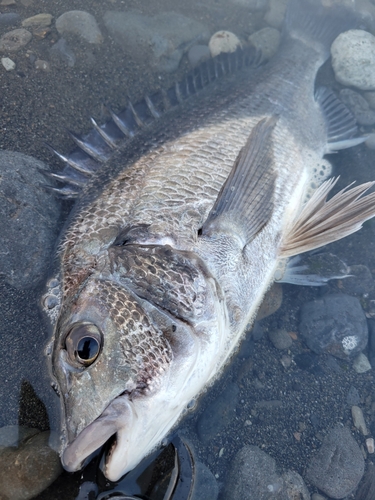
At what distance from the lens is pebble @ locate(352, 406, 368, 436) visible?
3.21 metres

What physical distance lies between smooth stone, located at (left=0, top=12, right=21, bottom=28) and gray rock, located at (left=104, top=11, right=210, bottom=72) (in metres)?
0.94

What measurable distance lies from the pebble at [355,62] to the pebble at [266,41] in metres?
0.70

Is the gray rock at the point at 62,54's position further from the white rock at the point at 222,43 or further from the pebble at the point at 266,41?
the pebble at the point at 266,41

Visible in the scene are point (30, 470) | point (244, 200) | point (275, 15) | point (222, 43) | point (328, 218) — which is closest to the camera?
point (30, 470)

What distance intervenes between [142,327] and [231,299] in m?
0.68

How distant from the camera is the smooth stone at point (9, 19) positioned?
4.02 meters

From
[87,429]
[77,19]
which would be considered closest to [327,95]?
[77,19]

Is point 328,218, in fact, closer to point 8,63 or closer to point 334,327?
point 334,327

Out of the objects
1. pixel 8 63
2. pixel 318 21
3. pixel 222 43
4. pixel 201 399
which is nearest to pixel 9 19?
pixel 8 63

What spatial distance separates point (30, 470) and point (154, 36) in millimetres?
4378

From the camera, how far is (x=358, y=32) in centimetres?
465

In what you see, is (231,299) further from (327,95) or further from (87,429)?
(327,95)

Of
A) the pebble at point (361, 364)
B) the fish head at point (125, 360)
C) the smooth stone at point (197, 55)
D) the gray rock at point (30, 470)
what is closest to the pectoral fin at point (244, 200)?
the fish head at point (125, 360)

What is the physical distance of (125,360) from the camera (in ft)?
5.57
